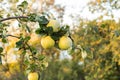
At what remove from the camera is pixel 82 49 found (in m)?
1.67

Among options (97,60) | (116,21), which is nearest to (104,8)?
(116,21)

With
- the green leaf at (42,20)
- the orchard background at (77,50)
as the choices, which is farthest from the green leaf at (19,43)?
the orchard background at (77,50)

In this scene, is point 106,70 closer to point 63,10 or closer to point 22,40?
point 63,10

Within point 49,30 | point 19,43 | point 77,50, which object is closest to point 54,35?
point 49,30

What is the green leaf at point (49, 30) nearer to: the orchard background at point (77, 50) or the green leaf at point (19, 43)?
the green leaf at point (19, 43)

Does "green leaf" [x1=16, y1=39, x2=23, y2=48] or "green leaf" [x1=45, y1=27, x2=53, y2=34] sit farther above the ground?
"green leaf" [x1=45, y1=27, x2=53, y2=34]

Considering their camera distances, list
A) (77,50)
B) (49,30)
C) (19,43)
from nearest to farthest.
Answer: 1. (49,30)
2. (19,43)
3. (77,50)

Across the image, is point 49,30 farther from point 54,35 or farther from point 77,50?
point 77,50

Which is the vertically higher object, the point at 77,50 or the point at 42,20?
the point at 42,20

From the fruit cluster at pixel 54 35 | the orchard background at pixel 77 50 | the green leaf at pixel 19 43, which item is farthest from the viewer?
the orchard background at pixel 77 50

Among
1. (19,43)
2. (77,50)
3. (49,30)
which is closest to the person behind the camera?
(49,30)

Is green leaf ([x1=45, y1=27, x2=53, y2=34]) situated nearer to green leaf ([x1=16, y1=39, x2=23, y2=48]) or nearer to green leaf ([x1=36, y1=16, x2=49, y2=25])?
green leaf ([x1=36, y1=16, x2=49, y2=25])

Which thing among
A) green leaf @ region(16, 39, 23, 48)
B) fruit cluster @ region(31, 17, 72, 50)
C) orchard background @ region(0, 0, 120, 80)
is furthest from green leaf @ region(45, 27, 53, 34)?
orchard background @ region(0, 0, 120, 80)

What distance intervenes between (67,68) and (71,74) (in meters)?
0.28
